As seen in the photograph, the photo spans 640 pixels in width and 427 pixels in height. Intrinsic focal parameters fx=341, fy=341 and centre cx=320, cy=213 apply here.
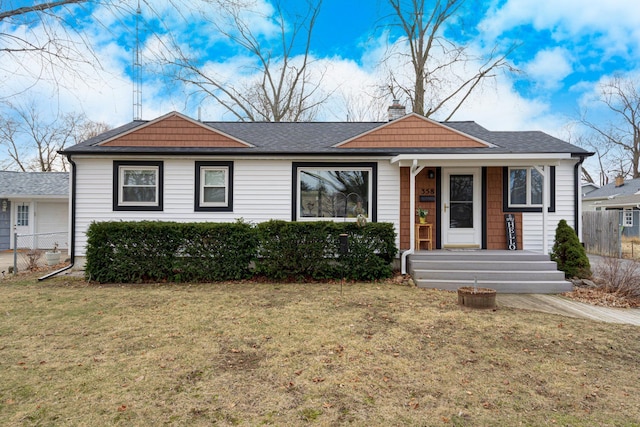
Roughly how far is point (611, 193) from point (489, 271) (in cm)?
2322

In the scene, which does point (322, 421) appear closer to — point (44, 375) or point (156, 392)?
point (156, 392)

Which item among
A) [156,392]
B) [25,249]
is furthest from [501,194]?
[25,249]

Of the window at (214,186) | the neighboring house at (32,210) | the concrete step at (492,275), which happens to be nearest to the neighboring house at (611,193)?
the concrete step at (492,275)

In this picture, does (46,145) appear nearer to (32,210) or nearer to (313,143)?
(32,210)

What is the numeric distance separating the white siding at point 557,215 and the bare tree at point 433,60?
34.6ft

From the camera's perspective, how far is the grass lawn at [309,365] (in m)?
2.62

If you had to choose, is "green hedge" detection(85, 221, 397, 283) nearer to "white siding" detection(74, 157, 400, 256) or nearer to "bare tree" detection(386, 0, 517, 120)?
"white siding" detection(74, 157, 400, 256)

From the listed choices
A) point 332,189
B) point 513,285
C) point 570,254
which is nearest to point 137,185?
point 332,189

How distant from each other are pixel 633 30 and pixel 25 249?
1090 inches

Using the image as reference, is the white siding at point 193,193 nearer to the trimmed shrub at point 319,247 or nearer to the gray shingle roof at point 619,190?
the trimmed shrub at point 319,247

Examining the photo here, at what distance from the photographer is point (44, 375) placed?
126 inches

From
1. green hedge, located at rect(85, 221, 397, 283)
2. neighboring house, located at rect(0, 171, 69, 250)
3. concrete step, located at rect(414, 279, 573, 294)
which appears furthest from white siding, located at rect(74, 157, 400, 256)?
neighboring house, located at rect(0, 171, 69, 250)

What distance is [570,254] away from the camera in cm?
718

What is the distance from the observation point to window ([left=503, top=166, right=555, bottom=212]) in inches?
328
